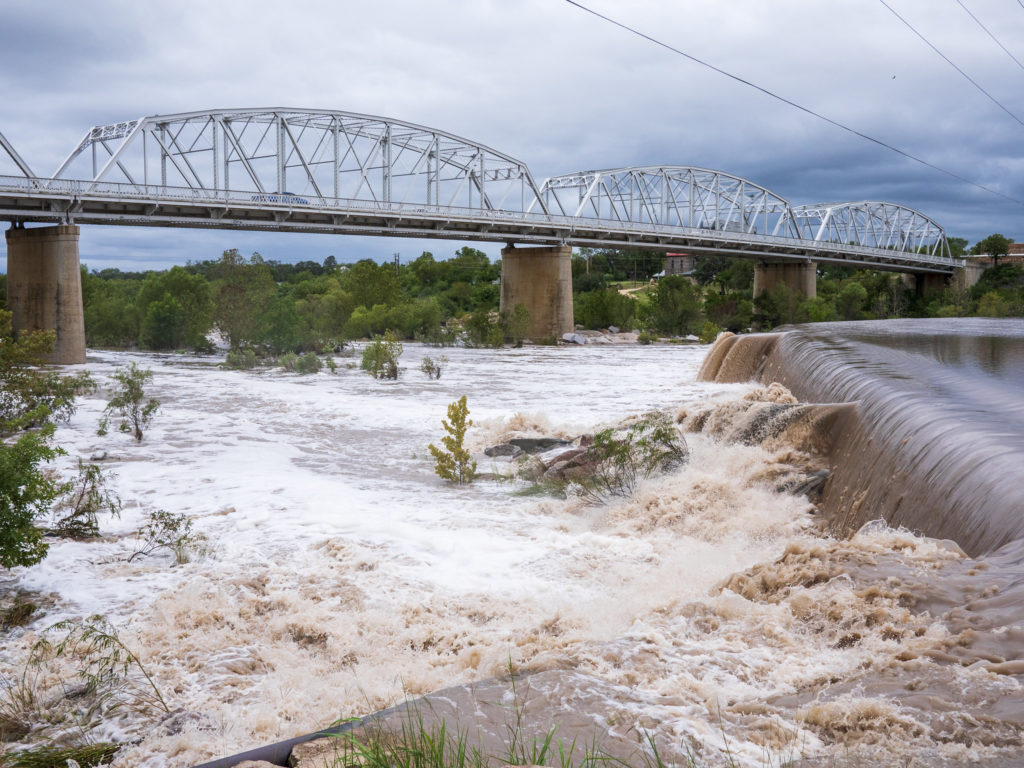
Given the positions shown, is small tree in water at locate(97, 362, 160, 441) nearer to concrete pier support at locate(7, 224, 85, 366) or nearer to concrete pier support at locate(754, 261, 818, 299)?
concrete pier support at locate(7, 224, 85, 366)

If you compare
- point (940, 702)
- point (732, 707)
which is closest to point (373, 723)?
point (732, 707)

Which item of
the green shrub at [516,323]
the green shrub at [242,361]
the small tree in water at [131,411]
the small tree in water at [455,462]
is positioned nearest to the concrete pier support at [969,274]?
the green shrub at [516,323]

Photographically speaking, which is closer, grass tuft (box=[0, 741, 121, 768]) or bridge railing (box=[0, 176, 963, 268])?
grass tuft (box=[0, 741, 121, 768])

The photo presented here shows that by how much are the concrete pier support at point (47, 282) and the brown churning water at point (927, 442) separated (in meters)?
30.9

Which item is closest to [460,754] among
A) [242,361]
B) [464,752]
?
[464,752]

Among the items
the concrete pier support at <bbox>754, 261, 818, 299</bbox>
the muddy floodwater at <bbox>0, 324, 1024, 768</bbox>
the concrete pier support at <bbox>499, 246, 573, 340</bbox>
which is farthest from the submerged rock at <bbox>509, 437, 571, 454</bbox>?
the concrete pier support at <bbox>754, 261, 818, 299</bbox>

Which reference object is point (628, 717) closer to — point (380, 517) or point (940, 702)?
point (940, 702)

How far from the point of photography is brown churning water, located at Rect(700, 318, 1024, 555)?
610 centimetres

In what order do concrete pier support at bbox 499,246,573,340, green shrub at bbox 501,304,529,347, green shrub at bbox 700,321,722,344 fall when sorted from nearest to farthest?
green shrub at bbox 700,321,722,344 → green shrub at bbox 501,304,529,347 → concrete pier support at bbox 499,246,573,340

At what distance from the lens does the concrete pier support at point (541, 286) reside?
53.8 meters

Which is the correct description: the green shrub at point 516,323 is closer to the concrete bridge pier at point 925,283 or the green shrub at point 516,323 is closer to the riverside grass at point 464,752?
the riverside grass at point 464,752

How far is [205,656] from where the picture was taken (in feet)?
18.6

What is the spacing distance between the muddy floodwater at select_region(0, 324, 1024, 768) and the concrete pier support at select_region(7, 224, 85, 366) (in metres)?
24.6

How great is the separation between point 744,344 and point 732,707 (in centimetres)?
1767
